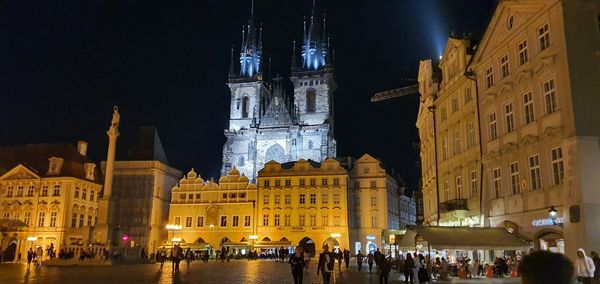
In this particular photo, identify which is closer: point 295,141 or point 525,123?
point 525,123

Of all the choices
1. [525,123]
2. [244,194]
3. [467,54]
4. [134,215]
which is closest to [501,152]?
→ [525,123]

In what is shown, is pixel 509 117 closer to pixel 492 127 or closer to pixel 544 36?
pixel 492 127

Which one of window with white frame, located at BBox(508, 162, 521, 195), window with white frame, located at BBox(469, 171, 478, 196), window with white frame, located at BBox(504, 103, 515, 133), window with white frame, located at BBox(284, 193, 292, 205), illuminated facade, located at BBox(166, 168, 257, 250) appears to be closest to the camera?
window with white frame, located at BBox(508, 162, 521, 195)

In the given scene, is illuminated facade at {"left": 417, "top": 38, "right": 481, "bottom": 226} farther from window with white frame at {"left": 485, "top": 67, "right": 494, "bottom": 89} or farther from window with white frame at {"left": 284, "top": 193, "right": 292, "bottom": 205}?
window with white frame at {"left": 284, "top": 193, "right": 292, "bottom": 205}

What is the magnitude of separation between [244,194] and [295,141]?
22587mm

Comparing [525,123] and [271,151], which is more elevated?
[271,151]

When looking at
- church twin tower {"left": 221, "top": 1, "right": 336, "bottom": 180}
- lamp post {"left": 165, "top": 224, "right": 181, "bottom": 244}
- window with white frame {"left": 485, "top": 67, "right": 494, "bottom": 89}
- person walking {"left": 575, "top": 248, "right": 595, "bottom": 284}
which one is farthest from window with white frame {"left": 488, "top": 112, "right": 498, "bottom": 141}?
church twin tower {"left": 221, "top": 1, "right": 336, "bottom": 180}

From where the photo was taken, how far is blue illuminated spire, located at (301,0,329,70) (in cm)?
10519

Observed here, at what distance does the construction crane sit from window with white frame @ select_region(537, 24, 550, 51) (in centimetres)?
7101

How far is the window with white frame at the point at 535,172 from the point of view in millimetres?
22625

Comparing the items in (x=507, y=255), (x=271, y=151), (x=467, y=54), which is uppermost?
(x=271, y=151)

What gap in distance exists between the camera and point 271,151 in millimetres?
96188

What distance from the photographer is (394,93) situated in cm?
10175

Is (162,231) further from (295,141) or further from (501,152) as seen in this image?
(501,152)
